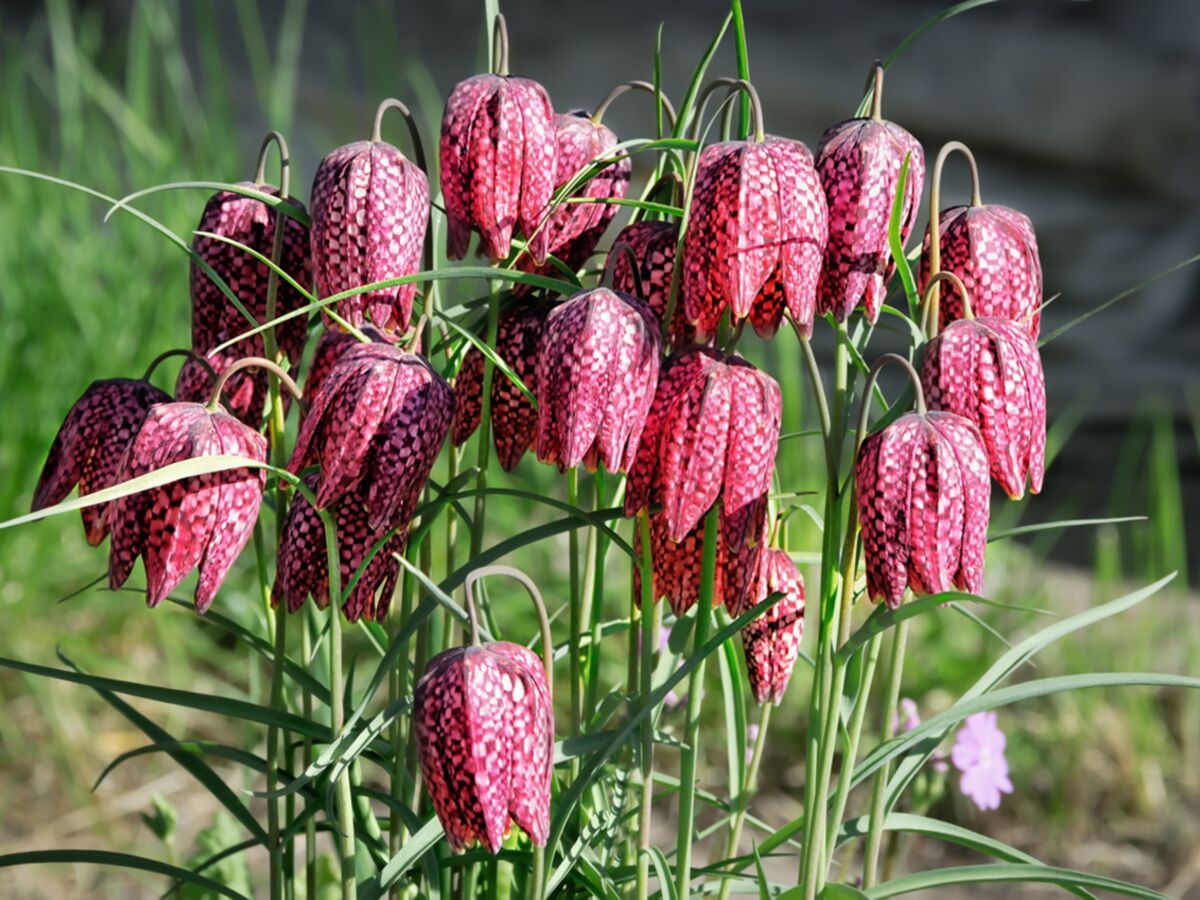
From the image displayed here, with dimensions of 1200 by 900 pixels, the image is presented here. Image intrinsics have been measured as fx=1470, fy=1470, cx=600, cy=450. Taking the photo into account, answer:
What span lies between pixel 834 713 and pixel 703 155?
1.34 ft

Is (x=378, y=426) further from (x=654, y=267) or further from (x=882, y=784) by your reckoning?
(x=882, y=784)

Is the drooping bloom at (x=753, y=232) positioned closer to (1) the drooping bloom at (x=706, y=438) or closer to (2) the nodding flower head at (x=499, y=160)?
(1) the drooping bloom at (x=706, y=438)

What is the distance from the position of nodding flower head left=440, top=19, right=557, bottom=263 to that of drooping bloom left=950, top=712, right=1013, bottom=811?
2.67 feet

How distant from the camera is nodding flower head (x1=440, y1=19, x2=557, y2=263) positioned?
1.08 metres

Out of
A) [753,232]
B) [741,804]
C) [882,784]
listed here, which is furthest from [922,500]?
[741,804]

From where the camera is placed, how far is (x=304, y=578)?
1.09 meters

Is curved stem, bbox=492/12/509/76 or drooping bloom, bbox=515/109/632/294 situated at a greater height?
curved stem, bbox=492/12/509/76

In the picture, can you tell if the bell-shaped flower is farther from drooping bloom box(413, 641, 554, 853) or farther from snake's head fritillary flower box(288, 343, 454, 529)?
drooping bloom box(413, 641, 554, 853)

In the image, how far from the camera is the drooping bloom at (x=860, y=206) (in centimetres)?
103

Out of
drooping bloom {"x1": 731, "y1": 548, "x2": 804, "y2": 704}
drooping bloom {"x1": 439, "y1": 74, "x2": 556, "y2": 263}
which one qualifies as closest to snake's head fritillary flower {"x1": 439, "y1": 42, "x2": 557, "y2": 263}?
drooping bloom {"x1": 439, "y1": 74, "x2": 556, "y2": 263}

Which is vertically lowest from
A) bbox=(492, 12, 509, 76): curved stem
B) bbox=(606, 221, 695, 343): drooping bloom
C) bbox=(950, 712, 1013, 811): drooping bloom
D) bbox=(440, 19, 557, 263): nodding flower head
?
bbox=(950, 712, 1013, 811): drooping bloom

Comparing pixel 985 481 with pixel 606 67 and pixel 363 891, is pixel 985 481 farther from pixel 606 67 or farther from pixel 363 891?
pixel 606 67

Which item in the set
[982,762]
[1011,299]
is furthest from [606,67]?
[1011,299]

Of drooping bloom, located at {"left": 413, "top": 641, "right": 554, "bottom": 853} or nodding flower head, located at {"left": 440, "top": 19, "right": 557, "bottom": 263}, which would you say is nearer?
drooping bloom, located at {"left": 413, "top": 641, "right": 554, "bottom": 853}
